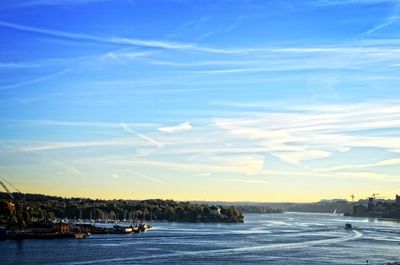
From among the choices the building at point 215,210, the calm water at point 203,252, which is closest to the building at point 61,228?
the calm water at point 203,252

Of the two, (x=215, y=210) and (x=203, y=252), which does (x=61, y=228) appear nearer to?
(x=203, y=252)

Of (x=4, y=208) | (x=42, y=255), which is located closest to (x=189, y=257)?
(x=42, y=255)

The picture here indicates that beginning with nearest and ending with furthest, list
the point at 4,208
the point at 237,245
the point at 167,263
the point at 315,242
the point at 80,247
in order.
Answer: the point at 167,263 → the point at 80,247 → the point at 237,245 → the point at 315,242 → the point at 4,208

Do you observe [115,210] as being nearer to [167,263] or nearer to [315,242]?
[315,242]

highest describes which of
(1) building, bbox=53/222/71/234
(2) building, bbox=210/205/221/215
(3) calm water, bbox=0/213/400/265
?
(2) building, bbox=210/205/221/215

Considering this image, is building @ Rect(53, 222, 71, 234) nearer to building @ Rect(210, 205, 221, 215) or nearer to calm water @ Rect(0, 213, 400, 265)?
calm water @ Rect(0, 213, 400, 265)

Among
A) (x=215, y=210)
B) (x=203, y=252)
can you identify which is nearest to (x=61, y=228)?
(x=203, y=252)

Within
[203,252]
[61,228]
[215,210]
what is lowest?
[203,252]

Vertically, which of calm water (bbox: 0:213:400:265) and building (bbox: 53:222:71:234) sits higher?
building (bbox: 53:222:71:234)

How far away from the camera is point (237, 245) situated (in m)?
76.4

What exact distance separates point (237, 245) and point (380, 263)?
880 inches

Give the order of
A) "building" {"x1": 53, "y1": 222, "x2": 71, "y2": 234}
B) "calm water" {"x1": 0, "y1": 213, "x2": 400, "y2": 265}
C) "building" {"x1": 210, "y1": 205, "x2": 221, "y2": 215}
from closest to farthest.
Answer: "calm water" {"x1": 0, "y1": 213, "x2": 400, "y2": 265}, "building" {"x1": 53, "y1": 222, "x2": 71, "y2": 234}, "building" {"x1": 210, "y1": 205, "x2": 221, "y2": 215}

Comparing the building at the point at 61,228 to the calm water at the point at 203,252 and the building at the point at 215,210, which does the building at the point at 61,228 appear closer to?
the calm water at the point at 203,252

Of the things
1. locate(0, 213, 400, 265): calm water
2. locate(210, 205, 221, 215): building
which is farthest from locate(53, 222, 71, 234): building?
locate(210, 205, 221, 215): building
